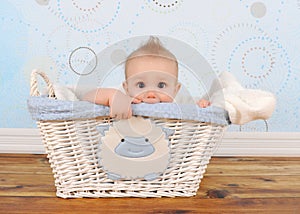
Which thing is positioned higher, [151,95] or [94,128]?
[151,95]

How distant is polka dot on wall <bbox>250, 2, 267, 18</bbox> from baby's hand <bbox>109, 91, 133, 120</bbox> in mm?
836

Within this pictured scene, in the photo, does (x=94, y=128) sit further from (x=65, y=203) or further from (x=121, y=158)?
(x=65, y=203)

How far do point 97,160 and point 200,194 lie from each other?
0.33 meters

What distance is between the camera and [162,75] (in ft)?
4.64

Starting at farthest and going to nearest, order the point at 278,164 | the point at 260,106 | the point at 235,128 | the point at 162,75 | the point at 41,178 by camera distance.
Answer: the point at 235,128
the point at 278,164
the point at 41,178
the point at 162,75
the point at 260,106

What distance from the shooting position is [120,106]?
126 centimetres

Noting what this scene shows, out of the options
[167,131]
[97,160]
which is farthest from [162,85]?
A: [97,160]

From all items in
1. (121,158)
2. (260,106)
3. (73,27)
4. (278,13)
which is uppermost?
(278,13)

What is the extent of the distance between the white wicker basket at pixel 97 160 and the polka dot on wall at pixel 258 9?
695mm

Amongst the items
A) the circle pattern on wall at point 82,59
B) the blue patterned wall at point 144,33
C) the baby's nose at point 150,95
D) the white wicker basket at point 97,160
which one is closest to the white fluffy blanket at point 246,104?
the white wicker basket at point 97,160

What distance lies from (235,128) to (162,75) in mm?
634

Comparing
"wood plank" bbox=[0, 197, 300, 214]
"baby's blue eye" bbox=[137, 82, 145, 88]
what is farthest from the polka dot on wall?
"wood plank" bbox=[0, 197, 300, 214]

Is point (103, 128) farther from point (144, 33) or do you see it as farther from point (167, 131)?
point (144, 33)

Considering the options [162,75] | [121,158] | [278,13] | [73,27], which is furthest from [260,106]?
[73,27]
